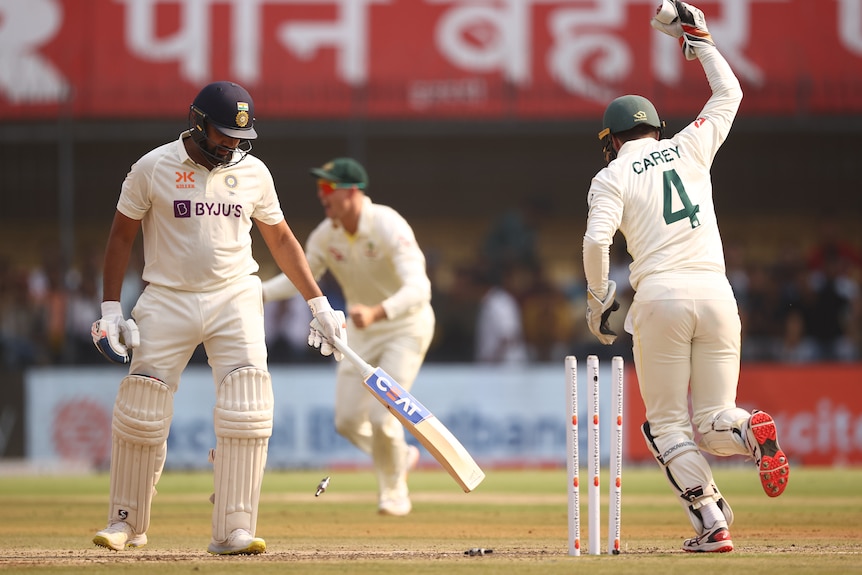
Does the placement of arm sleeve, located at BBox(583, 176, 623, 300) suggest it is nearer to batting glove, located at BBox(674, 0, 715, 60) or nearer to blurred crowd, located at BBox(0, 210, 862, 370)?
batting glove, located at BBox(674, 0, 715, 60)

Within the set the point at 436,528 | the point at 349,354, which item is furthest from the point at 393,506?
the point at 349,354

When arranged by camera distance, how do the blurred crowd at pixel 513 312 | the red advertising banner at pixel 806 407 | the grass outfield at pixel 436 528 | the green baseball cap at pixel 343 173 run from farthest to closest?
the blurred crowd at pixel 513 312 < the red advertising banner at pixel 806 407 < the green baseball cap at pixel 343 173 < the grass outfield at pixel 436 528

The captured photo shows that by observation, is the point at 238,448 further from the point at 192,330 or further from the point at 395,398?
the point at 395,398

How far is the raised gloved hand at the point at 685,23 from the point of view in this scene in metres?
6.88

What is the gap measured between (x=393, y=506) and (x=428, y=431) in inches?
106

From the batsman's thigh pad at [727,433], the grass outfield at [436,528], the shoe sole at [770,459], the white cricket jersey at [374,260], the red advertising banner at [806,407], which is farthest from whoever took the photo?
the red advertising banner at [806,407]

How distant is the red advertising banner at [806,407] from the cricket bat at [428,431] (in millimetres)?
7861

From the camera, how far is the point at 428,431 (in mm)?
6344

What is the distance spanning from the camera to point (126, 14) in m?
17.3

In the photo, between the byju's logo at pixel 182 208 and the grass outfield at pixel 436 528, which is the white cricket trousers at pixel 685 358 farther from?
the byju's logo at pixel 182 208

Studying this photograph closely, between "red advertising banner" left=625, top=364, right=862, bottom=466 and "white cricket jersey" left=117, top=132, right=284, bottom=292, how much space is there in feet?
27.4

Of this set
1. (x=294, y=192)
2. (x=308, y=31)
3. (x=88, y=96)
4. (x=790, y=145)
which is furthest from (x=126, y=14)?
(x=790, y=145)

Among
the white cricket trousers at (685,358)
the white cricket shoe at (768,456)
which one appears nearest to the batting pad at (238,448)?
the white cricket trousers at (685,358)

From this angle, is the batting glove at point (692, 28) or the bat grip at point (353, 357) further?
the batting glove at point (692, 28)
